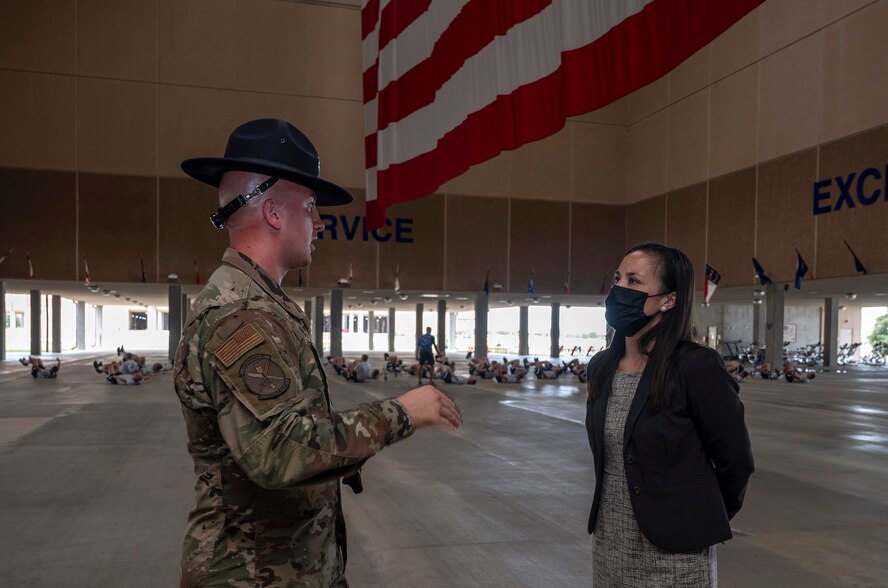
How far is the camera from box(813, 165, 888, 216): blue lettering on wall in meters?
17.2

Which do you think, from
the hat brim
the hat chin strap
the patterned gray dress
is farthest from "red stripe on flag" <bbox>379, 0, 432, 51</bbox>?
the hat chin strap

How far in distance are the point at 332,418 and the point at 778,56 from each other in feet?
75.9

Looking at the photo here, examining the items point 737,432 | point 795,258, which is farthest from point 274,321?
point 795,258

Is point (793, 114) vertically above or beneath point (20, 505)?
above

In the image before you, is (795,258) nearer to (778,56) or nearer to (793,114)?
(793,114)

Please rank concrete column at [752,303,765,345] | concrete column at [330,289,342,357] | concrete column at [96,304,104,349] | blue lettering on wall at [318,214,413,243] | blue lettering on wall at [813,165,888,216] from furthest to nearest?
concrete column at [96,304,104,349], concrete column at [752,303,765,345], concrete column at [330,289,342,357], blue lettering on wall at [318,214,413,243], blue lettering on wall at [813,165,888,216]

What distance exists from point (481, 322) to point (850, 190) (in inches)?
542

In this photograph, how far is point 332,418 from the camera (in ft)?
4.57

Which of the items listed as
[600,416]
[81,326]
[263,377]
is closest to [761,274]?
[600,416]

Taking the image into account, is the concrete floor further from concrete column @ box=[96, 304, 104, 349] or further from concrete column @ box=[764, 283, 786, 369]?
concrete column @ box=[96, 304, 104, 349]

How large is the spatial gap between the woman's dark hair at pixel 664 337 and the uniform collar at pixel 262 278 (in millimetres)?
1195

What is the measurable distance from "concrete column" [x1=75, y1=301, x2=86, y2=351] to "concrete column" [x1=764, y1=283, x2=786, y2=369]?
123 ft

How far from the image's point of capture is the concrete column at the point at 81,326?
40906 millimetres

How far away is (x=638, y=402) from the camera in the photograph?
7.26 ft
